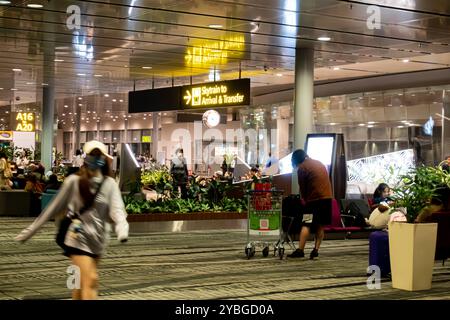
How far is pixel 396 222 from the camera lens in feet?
31.1

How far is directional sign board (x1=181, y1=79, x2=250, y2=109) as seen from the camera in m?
20.1

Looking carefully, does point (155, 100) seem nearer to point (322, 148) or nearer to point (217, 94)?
point (217, 94)

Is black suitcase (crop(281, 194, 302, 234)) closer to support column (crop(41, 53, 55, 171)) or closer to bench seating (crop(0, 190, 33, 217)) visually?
bench seating (crop(0, 190, 33, 217))

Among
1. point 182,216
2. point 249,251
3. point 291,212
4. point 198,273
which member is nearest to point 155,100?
point 182,216

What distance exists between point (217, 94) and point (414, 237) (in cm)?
1235

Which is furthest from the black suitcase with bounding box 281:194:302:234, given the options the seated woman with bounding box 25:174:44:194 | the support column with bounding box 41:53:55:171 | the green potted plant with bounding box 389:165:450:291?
the support column with bounding box 41:53:55:171

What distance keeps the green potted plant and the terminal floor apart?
0.20 m

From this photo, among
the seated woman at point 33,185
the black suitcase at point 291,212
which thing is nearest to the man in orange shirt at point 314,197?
the black suitcase at point 291,212

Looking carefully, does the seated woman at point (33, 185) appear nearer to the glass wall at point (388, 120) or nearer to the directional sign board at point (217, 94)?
the directional sign board at point (217, 94)

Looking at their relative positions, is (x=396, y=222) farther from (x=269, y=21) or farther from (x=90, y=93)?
(x=90, y=93)

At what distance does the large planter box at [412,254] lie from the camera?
365 inches

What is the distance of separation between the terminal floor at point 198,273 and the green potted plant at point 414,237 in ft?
0.64

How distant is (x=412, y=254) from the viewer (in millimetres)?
9234
